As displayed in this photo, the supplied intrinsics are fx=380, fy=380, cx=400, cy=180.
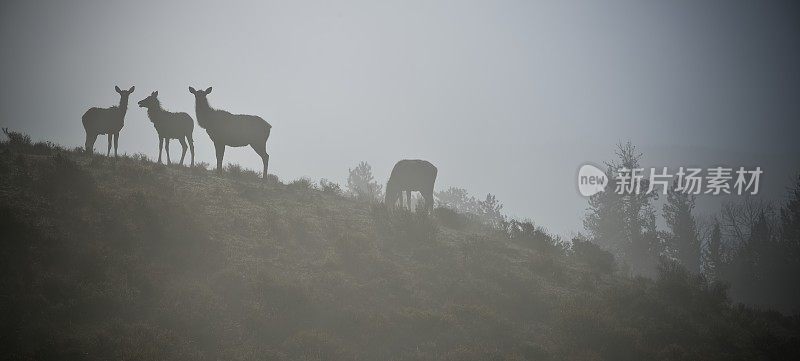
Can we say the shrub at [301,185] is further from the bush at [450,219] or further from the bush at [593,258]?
the bush at [593,258]

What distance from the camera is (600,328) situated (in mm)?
9367

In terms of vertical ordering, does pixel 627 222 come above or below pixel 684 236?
above

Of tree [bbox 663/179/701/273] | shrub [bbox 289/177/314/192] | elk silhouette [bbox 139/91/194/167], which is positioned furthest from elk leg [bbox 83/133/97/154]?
tree [bbox 663/179/701/273]

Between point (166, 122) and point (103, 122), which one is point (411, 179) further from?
point (103, 122)

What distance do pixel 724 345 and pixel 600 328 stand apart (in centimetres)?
347

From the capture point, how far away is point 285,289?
339 inches

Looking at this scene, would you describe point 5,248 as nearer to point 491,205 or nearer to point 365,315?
point 365,315

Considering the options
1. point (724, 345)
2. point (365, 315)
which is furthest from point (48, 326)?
point (724, 345)

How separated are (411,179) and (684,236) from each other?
42.2 metres

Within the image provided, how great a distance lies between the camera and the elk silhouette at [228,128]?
16547 mm

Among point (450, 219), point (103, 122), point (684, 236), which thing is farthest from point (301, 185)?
point (684, 236)

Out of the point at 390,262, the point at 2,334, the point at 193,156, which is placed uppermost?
the point at 193,156

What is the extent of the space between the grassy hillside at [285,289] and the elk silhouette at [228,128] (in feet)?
9.27

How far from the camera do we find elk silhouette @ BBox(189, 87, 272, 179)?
1655cm
